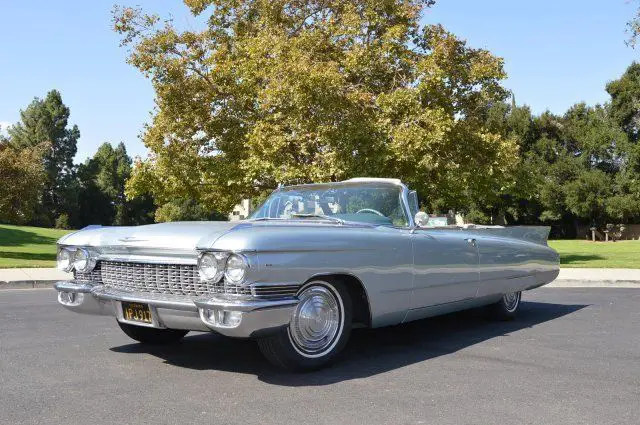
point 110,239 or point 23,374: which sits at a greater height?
point 110,239

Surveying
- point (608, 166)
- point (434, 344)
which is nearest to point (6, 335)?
point (434, 344)

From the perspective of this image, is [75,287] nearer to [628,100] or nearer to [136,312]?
[136,312]

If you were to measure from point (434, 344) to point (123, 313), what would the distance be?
3.03 meters

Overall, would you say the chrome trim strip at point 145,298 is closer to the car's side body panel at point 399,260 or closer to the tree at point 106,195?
the car's side body panel at point 399,260

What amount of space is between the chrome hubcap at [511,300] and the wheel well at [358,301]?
2950mm

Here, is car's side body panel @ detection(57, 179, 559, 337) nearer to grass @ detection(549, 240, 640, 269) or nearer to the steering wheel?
the steering wheel

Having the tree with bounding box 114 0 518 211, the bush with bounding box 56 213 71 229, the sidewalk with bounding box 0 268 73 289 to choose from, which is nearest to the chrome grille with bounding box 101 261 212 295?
the sidewalk with bounding box 0 268 73 289

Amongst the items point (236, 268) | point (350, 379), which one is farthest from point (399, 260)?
point (236, 268)

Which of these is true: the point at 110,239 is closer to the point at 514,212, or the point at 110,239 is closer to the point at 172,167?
the point at 172,167

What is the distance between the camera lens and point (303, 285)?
510 cm

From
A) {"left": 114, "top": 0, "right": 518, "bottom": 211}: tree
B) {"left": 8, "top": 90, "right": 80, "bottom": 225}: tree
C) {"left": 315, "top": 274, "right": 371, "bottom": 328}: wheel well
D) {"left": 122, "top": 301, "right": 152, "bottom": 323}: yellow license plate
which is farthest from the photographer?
{"left": 8, "top": 90, "right": 80, "bottom": 225}: tree

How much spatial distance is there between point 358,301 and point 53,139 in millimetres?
81081

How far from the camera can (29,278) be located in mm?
14328

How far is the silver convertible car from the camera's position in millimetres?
4785
